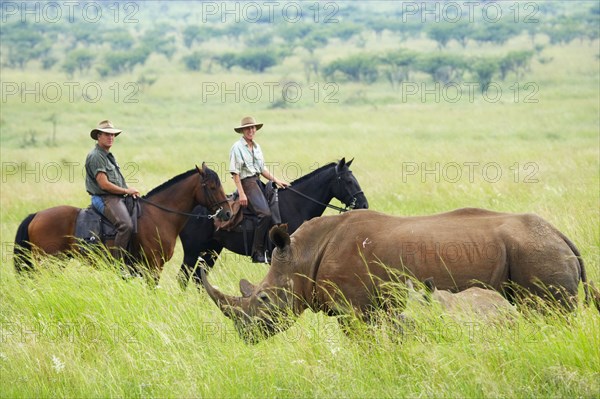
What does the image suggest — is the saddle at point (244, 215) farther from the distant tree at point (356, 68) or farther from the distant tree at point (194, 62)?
the distant tree at point (194, 62)

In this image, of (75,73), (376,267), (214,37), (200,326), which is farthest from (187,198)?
(214,37)

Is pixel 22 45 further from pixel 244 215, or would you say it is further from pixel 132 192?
pixel 132 192

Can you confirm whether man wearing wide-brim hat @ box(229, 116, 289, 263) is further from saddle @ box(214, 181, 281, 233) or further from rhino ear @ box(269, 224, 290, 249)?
rhino ear @ box(269, 224, 290, 249)

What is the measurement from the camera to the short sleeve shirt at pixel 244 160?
10.8m

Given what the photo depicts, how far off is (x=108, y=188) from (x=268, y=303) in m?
4.20

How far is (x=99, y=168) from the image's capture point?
1002cm

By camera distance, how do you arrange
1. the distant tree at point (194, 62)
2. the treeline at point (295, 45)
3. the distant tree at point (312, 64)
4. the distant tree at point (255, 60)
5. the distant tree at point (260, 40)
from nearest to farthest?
the treeline at point (295, 45) → the distant tree at point (312, 64) → the distant tree at point (194, 62) → the distant tree at point (255, 60) → the distant tree at point (260, 40)

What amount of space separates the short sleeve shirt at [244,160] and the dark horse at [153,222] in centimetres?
39

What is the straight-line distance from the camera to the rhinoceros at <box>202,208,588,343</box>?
637 centimetres

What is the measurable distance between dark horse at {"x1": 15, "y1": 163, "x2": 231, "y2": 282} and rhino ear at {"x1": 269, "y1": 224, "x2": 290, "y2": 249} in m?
3.65

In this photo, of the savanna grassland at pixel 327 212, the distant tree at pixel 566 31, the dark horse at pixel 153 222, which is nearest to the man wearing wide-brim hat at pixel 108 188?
the dark horse at pixel 153 222

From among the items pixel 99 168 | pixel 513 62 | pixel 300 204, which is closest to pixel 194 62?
pixel 513 62

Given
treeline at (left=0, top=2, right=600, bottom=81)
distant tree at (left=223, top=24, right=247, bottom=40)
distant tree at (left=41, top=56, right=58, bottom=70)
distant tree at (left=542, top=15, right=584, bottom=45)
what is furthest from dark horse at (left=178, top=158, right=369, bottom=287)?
distant tree at (left=223, top=24, right=247, bottom=40)

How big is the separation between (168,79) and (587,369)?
51.1 meters
